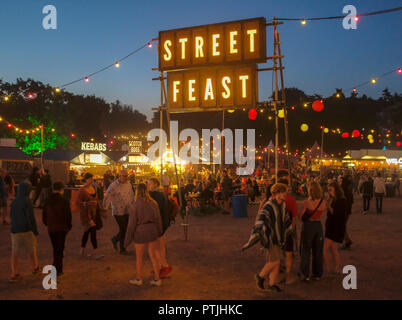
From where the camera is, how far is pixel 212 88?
8336 millimetres

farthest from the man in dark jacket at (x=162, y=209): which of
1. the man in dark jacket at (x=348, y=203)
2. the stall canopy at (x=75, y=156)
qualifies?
the stall canopy at (x=75, y=156)

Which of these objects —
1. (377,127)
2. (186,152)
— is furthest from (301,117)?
(186,152)

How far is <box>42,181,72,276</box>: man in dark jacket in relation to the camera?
19.4ft

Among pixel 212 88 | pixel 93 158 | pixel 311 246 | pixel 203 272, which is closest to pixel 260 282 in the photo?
pixel 311 246

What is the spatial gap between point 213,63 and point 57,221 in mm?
4981

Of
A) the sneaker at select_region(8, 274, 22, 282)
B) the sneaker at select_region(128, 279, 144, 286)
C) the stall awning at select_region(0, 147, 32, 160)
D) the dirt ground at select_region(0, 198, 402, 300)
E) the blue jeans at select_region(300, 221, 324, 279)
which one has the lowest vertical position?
the dirt ground at select_region(0, 198, 402, 300)

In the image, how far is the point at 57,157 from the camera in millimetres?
29938

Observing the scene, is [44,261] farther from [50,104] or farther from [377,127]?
[377,127]

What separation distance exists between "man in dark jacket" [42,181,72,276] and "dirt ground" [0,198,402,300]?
0.47m

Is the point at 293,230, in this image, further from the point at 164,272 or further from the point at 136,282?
the point at 136,282

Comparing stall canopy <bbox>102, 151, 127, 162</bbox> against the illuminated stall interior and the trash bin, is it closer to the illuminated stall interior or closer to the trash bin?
the illuminated stall interior

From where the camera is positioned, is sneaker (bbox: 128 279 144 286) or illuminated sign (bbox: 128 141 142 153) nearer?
sneaker (bbox: 128 279 144 286)
